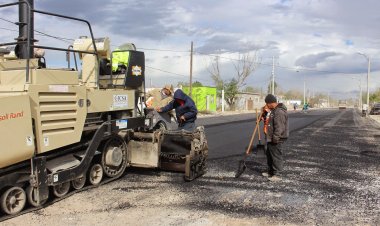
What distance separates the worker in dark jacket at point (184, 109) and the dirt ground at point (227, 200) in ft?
3.69

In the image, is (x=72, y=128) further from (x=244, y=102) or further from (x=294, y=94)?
(x=294, y=94)

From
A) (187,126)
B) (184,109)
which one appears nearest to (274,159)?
(187,126)

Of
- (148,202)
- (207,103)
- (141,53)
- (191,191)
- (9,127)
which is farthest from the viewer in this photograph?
(207,103)

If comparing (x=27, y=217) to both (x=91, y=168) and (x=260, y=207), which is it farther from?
(x=260, y=207)

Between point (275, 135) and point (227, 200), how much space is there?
2.23m

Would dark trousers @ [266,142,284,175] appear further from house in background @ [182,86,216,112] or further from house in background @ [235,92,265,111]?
house in background @ [235,92,265,111]

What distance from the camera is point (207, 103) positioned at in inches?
→ 2025

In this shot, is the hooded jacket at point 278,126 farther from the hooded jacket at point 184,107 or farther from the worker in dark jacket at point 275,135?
the hooded jacket at point 184,107

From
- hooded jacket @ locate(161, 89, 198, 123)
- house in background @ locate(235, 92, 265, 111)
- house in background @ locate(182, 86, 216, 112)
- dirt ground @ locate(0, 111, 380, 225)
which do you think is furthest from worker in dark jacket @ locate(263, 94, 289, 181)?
house in background @ locate(235, 92, 265, 111)

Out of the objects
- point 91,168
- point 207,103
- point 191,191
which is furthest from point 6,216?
point 207,103

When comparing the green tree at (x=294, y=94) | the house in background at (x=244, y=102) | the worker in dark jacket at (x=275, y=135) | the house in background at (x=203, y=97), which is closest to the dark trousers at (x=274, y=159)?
the worker in dark jacket at (x=275, y=135)

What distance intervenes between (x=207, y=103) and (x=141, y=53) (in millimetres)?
42938

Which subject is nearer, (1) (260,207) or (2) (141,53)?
(1) (260,207)

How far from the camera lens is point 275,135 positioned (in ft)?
28.5
